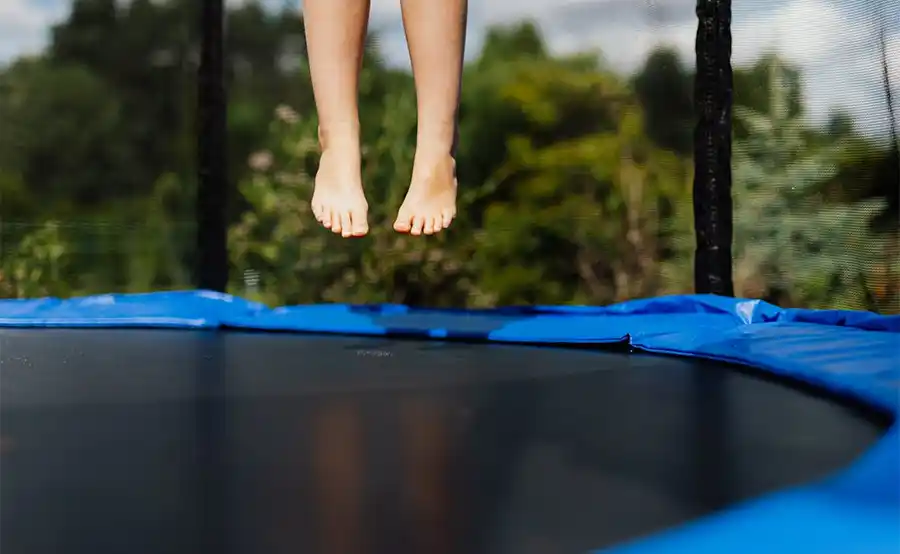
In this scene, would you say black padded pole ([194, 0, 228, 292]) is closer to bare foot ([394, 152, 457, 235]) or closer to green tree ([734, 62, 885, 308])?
bare foot ([394, 152, 457, 235])

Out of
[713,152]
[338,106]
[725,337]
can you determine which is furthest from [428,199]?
[713,152]

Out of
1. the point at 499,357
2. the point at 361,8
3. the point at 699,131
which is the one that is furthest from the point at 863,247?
the point at 361,8

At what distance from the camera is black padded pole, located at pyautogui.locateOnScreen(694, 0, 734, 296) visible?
2.21 m

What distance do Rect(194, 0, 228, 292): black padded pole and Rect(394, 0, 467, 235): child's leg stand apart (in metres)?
1.23

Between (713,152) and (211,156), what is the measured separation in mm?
1690

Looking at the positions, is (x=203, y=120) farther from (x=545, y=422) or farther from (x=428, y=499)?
(x=428, y=499)

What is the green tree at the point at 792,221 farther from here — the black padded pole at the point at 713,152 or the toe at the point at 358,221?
the toe at the point at 358,221

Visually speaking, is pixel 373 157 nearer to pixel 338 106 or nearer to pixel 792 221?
pixel 338 106

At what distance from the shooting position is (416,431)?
91 centimetres

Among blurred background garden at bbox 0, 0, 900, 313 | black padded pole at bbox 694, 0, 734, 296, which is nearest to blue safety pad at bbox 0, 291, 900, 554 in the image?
black padded pole at bbox 694, 0, 734, 296

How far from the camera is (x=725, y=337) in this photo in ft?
5.18

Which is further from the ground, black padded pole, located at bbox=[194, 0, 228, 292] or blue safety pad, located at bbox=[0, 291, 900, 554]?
black padded pole, located at bbox=[194, 0, 228, 292]

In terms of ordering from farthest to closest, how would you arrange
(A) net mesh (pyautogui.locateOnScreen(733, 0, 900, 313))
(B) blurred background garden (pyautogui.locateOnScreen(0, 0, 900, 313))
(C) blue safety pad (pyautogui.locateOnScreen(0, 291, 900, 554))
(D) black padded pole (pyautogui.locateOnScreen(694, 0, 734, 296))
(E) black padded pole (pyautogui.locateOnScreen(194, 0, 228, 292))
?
(E) black padded pole (pyautogui.locateOnScreen(194, 0, 228, 292))
(B) blurred background garden (pyautogui.locateOnScreen(0, 0, 900, 313))
(D) black padded pole (pyautogui.locateOnScreen(694, 0, 734, 296))
(A) net mesh (pyautogui.locateOnScreen(733, 0, 900, 313))
(C) blue safety pad (pyautogui.locateOnScreen(0, 291, 900, 554))

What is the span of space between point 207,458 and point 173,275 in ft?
7.66
